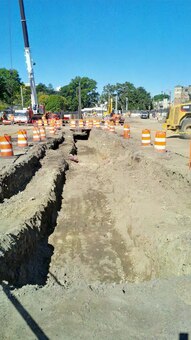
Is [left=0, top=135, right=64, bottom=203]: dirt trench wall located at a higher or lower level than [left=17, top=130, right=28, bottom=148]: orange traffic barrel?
lower

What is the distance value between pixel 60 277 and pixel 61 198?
15.2 ft

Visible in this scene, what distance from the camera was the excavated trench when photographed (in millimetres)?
5391

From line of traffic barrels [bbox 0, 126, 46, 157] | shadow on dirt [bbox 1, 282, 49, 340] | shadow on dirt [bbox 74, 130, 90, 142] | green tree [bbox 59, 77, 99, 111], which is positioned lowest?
shadow on dirt [bbox 74, 130, 90, 142]

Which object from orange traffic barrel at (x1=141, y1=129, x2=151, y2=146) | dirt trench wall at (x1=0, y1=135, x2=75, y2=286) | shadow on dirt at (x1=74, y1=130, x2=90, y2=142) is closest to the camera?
dirt trench wall at (x1=0, y1=135, x2=75, y2=286)

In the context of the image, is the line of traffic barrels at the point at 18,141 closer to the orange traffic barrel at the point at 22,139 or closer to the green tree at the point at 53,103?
the orange traffic barrel at the point at 22,139

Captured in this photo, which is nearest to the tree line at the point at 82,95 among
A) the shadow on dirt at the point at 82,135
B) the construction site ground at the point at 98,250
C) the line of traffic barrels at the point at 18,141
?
the shadow on dirt at the point at 82,135

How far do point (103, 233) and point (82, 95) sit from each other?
136 meters

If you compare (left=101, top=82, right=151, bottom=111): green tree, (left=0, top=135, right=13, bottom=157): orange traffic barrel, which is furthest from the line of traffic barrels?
(left=101, top=82, right=151, bottom=111): green tree

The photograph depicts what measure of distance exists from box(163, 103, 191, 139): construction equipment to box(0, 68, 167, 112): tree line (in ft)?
260

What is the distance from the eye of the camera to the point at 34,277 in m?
5.57

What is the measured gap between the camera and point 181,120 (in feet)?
69.4

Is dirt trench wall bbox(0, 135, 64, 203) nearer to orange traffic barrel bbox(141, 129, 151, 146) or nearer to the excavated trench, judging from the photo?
the excavated trench

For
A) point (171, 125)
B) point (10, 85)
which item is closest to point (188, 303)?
point (171, 125)

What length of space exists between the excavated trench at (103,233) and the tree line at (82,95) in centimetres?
8917
